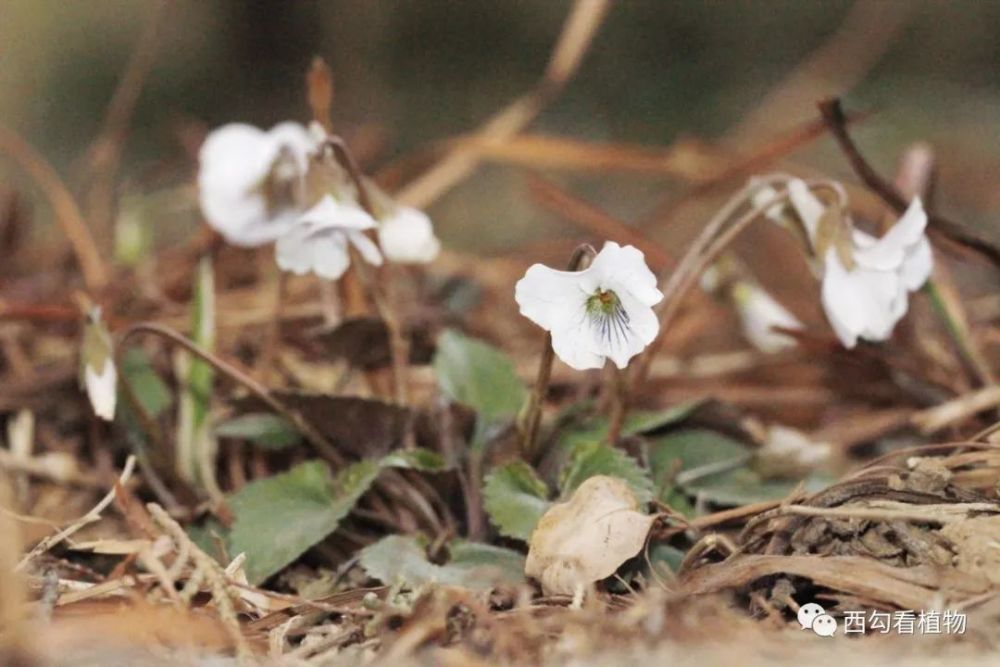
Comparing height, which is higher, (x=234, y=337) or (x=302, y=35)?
→ (x=302, y=35)

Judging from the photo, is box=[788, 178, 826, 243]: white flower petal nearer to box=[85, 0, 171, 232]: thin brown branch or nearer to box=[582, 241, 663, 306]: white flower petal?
box=[582, 241, 663, 306]: white flower petal

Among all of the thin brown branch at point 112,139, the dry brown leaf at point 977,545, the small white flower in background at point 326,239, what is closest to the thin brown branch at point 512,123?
the thin brown branch at point 112,139

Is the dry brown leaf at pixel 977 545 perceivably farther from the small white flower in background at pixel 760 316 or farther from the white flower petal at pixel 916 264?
the small white flower in background at pixel 760 316

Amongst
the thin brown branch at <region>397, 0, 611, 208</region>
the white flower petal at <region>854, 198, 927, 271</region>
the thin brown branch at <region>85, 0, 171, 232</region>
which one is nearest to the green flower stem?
the white flower petal at <region>854, 198, 927, 271</region>

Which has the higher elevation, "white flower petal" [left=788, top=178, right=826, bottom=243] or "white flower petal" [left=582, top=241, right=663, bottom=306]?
"white flower petal" [left=788, top=178, right=826, bottom=243]

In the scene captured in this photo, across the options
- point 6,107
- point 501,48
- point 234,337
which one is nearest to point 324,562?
point 234,337

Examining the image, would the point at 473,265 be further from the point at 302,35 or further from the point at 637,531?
the point at 302,35
